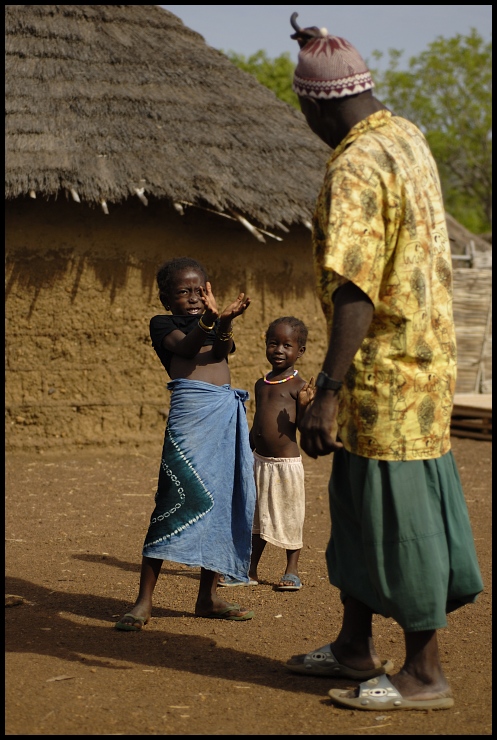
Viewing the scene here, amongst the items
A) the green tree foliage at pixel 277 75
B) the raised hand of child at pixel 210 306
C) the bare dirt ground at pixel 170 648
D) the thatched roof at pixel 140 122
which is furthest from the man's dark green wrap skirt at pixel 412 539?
the green tree foliage at pixel 277 75

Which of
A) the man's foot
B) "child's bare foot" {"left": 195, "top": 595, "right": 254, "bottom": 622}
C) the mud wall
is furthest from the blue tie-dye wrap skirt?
the mud wall

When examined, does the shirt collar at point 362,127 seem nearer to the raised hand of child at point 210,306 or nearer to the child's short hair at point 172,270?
the raised hand of child at point 210,306

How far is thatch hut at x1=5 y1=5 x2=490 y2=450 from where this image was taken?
334 inches

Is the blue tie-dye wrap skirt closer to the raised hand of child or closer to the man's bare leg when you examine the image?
the raised hand of child

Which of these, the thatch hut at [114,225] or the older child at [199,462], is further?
the thatch hut at [114,225]

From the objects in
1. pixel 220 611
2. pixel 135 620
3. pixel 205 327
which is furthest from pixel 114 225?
pixel 135 620

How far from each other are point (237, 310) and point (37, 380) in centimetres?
511

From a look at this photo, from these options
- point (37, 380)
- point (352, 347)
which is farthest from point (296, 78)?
point (37, 380)

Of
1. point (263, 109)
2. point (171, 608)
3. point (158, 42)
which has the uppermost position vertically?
point (158, 42)

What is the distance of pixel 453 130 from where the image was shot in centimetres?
3425

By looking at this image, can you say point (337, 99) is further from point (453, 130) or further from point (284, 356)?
point (453, 130)

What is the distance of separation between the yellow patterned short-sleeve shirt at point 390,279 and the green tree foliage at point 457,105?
1256 inches

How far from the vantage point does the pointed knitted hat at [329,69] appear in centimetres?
306

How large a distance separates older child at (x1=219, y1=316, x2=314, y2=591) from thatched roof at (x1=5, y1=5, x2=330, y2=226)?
3891 mm
